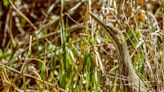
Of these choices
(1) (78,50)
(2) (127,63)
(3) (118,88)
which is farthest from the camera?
→ (1) (78,50)

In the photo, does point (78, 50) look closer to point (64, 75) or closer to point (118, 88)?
point (64, 75)

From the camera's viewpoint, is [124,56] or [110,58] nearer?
[124,56]

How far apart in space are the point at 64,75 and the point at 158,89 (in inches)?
17.1

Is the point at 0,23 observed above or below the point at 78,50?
above

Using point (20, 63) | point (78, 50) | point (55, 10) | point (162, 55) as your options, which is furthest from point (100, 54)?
point (55, 10)

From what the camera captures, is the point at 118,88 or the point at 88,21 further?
the point at 88,21

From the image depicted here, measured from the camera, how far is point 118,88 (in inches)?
65.6

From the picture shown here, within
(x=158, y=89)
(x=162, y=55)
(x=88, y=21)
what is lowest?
(x=158, y=89)

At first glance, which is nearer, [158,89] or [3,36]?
[158,89]

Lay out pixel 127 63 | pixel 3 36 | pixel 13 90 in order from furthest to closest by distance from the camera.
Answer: pixel 3 36
pixel 13 90
pixel 127 63

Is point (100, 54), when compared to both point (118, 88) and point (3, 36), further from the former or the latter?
point (3, 36)

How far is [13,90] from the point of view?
6.09 feet

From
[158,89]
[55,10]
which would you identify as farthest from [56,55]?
[55,10]

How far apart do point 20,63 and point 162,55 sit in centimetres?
82
